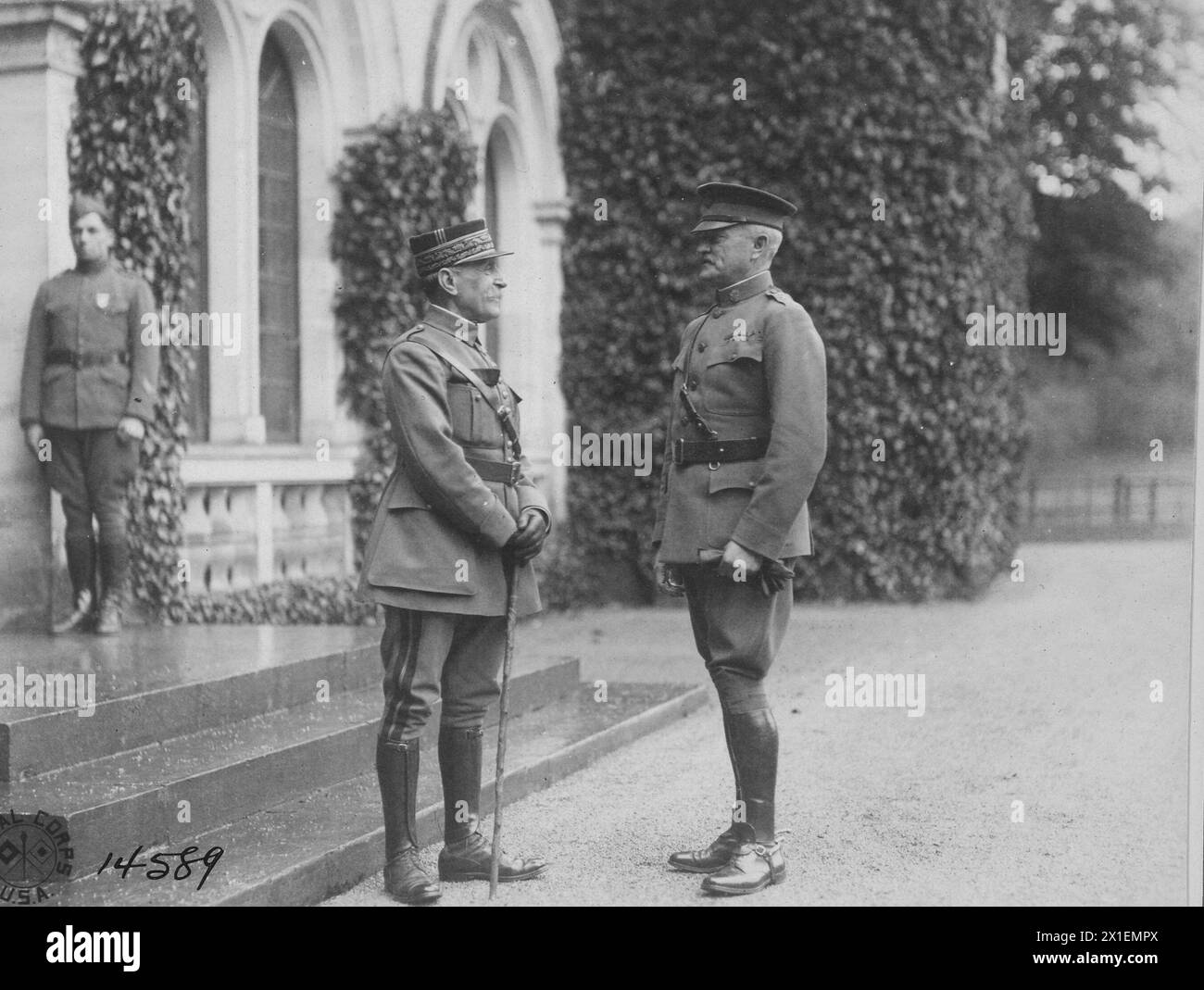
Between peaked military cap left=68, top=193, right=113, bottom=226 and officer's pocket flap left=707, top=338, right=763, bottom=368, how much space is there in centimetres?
384

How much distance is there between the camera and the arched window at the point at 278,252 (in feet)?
31.0

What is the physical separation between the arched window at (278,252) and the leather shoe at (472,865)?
534cm

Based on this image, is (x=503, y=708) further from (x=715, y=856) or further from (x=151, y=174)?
(x=151, y=174)

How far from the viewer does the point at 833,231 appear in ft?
38.4

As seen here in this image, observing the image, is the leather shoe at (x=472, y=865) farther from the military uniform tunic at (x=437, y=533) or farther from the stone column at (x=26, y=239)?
the stone column at (x=26, y=239)

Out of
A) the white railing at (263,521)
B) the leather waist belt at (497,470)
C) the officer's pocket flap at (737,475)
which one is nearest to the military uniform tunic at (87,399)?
the white railing at (263,521)

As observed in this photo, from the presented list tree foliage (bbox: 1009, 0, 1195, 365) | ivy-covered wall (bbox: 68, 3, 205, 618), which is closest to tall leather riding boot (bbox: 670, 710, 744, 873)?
ivy-covered wall (bbox: 68, 3, 205, 618)

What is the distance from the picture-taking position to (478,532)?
4438 millimetres
